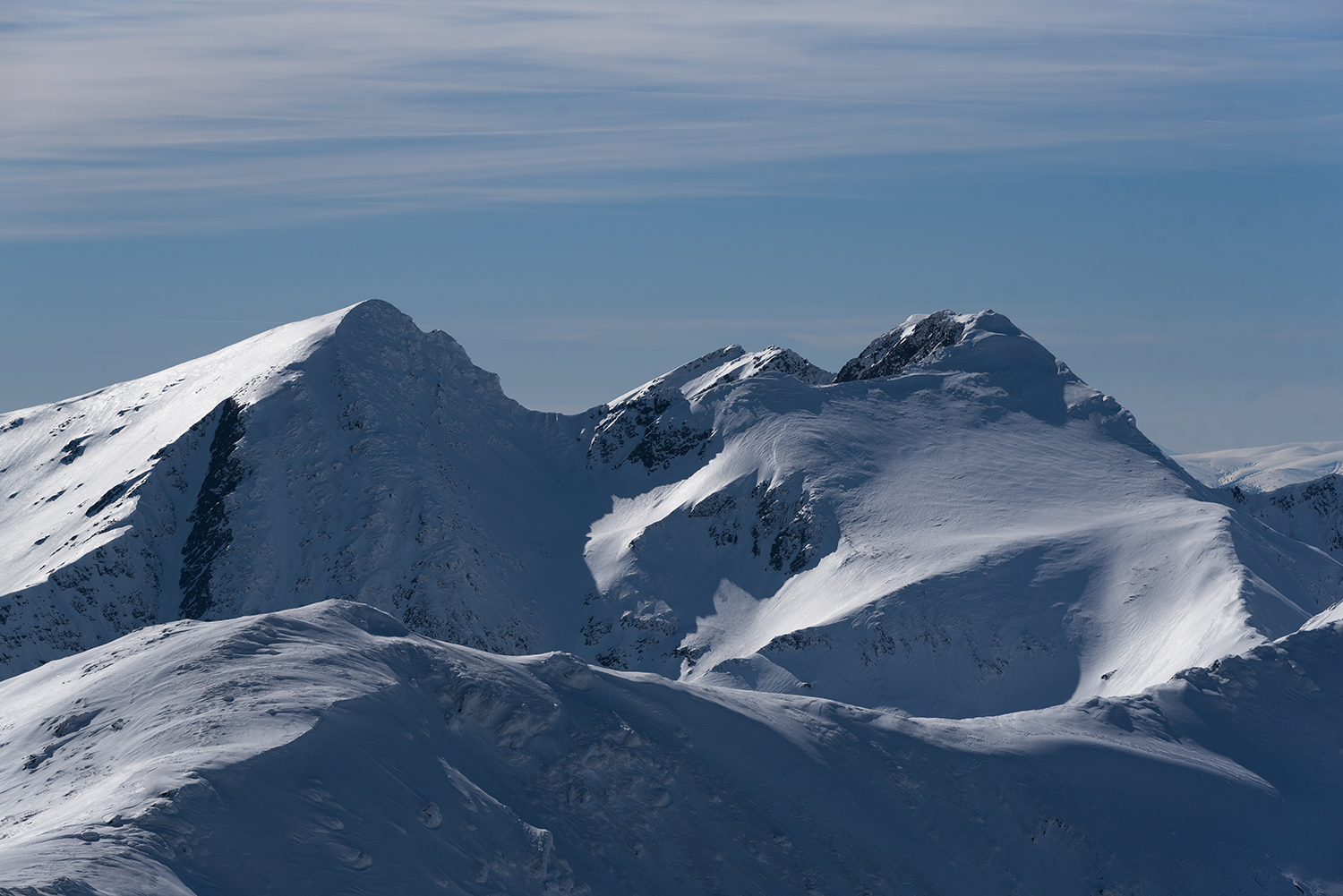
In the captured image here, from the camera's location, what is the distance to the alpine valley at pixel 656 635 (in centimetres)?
4112

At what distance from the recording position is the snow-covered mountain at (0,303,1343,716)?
4208 inches

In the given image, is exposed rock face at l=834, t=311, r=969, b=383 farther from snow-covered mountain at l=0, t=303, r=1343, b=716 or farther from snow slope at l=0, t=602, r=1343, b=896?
snow slope at l=0, t=602, r=1343, b=896

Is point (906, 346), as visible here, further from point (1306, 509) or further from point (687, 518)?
point (1306, 509)

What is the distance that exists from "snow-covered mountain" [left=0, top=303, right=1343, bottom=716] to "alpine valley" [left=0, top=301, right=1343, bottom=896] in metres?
0.48

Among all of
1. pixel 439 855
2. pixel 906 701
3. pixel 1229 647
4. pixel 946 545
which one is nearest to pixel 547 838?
pixel 439 855

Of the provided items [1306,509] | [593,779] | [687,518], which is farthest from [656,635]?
[593,779]

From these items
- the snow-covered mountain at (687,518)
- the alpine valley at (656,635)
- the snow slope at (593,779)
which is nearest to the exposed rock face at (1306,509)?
the alpine valley at (656,635)

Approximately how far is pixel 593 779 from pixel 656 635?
82.3m

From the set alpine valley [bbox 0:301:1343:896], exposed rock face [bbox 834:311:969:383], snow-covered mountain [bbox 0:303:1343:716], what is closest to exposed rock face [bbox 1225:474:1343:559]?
alpine valley [bbox 0:301:1343:896]

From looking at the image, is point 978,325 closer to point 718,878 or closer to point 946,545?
point 946,545

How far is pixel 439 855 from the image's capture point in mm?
39062

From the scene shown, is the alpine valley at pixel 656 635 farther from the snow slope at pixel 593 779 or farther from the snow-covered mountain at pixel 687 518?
the snow-covered mountain at pixel 687 518

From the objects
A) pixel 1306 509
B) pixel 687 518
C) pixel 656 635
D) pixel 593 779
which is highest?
pixel 593 779

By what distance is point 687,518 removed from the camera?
144 meters
